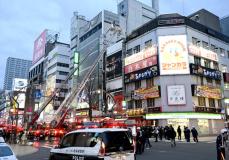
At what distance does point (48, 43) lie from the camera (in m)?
104

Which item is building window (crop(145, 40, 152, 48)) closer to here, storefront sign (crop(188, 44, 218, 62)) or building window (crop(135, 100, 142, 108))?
storefront sign (crop(188, 44, 218, 62))

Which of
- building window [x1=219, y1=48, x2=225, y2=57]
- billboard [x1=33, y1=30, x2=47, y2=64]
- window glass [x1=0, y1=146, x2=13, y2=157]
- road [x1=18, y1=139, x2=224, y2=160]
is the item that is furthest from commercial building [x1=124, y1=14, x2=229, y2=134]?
billboard [x1=33, y1=30, x2=47, y2=64]

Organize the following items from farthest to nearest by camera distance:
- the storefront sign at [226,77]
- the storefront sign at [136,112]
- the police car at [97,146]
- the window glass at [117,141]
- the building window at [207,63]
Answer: the storefront sign at [226,77], the building window at [207,63], the storefront sign at [136,112], the window glass at [117,141], the police car at [97,146]

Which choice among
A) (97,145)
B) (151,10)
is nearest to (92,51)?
(151,10)

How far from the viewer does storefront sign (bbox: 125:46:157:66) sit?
145 feet

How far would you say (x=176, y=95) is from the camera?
4081 centimetres

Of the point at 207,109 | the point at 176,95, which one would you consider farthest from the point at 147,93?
the point at 207,109

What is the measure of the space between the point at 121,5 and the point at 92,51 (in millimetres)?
19042

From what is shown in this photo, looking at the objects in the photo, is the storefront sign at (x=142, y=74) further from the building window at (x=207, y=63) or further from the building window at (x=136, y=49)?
the building window at (x=207, y=63)

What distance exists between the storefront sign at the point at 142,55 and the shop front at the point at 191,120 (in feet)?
34.0

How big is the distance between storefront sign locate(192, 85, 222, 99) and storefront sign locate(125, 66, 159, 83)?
666cm

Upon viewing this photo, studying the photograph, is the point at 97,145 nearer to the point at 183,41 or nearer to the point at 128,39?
the point at 183,41

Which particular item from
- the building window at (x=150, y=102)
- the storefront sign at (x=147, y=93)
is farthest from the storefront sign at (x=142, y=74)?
the building window at (x=150, y=102)

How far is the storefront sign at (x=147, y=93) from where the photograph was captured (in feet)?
139
